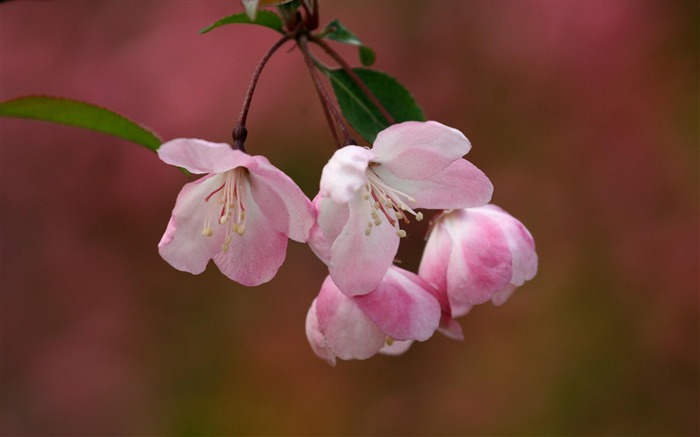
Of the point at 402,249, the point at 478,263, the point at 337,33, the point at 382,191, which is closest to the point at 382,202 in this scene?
the point at 382,191

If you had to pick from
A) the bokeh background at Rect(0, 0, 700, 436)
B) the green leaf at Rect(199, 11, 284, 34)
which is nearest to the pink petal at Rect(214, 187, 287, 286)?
the green leaf at Rect(199, 11, 284, 34)

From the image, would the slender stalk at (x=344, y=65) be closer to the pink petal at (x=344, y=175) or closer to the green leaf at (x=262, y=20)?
the green leaf at (x=262, y=20)

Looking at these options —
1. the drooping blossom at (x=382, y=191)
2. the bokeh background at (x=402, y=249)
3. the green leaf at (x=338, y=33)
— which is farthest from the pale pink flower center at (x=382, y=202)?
the bokeh background at (x=402, y=249)

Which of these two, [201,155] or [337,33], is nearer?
[201,155]

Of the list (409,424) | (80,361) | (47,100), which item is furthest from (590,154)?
(47,100)

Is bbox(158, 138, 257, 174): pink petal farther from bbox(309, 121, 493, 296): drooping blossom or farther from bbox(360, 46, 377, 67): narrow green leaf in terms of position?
bbox(360, 46, 377, 67): narrow green leaf

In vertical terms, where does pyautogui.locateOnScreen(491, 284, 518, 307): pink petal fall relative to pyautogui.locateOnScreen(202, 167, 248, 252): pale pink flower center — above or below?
below

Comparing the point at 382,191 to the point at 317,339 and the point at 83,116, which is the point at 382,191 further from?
the point at 83,116
